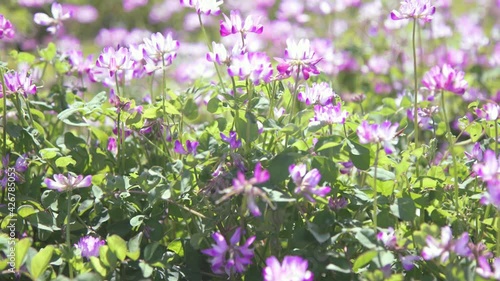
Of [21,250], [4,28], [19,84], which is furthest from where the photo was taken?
[4,28]

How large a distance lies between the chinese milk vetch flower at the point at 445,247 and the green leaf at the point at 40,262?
79 cm

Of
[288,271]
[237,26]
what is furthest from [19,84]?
[288,271]

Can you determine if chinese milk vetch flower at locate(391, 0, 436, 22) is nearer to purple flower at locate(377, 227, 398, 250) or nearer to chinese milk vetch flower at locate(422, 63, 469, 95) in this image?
chinese milk vetch flower at locate(422, 63, 469, 95)

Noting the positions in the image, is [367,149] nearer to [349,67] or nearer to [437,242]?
[437,242]

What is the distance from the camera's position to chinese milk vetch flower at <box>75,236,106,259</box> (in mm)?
1690

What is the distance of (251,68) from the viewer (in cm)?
164

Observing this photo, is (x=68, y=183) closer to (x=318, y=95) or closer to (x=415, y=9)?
(x=318, y=95)

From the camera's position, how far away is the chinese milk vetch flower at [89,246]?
169 centimetres

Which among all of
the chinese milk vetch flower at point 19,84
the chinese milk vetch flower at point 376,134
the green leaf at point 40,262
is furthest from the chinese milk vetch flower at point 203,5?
the green leaf at point 40,262

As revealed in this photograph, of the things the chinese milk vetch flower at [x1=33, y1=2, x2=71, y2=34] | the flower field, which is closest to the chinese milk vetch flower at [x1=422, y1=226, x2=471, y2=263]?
the flower field

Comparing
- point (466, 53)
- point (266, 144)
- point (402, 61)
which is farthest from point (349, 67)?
point (266, 144)


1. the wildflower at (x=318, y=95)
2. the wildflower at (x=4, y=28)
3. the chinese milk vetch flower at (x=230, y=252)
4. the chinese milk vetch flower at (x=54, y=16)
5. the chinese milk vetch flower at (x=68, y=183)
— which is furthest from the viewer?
the chinese milk vetch flower at (x=54, y=16)

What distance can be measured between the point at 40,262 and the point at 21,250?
0.05 metres

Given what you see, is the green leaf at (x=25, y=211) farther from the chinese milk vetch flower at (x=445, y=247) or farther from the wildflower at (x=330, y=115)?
the chinese milk vetch flower at (x=445, y=247)
